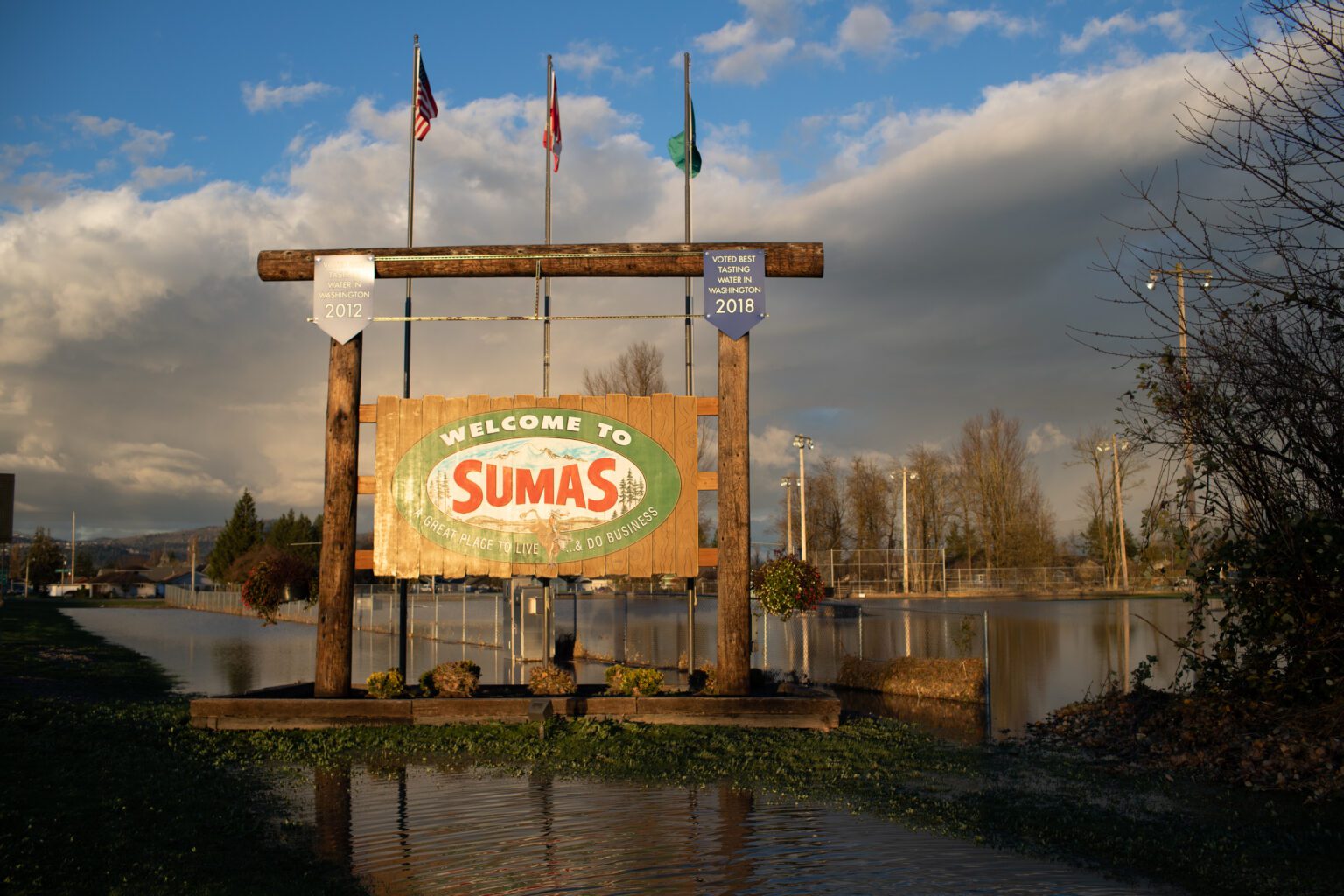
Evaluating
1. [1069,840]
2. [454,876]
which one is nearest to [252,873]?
[454,876]

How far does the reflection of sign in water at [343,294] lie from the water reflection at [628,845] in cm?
624

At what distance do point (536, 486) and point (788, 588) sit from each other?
5.12m

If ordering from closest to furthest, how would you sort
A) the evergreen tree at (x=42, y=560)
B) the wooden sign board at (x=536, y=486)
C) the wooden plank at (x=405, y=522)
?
the wooden sign board at (x=536, y=486) → the wooden plank at (x=405, y=522) → the evergreen tree at (x=42, y=560)

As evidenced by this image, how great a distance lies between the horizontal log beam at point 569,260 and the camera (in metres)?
13.8

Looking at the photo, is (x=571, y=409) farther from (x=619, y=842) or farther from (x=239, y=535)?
(x=239, y=535)

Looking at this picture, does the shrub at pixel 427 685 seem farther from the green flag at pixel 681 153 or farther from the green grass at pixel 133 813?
the green flag at pixel 681 153

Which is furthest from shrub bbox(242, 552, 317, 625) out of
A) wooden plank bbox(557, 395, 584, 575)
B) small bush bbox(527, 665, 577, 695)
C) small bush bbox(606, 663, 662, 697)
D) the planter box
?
small bush bbox(606, 663, 662, 697)

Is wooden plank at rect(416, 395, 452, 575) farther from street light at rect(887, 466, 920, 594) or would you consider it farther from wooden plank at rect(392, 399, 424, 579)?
street light at rect(887, 466, 920, 594)

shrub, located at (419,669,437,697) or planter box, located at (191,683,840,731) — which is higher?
shrub, located at (419,669,437,697)

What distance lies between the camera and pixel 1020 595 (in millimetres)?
70500

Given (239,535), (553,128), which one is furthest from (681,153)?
(239,535)

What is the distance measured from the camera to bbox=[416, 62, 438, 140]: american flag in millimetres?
15867

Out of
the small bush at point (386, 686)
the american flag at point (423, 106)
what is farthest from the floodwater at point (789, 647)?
the american flag at point (423, 106)

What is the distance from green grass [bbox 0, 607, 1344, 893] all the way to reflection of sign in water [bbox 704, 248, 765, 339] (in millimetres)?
5038
